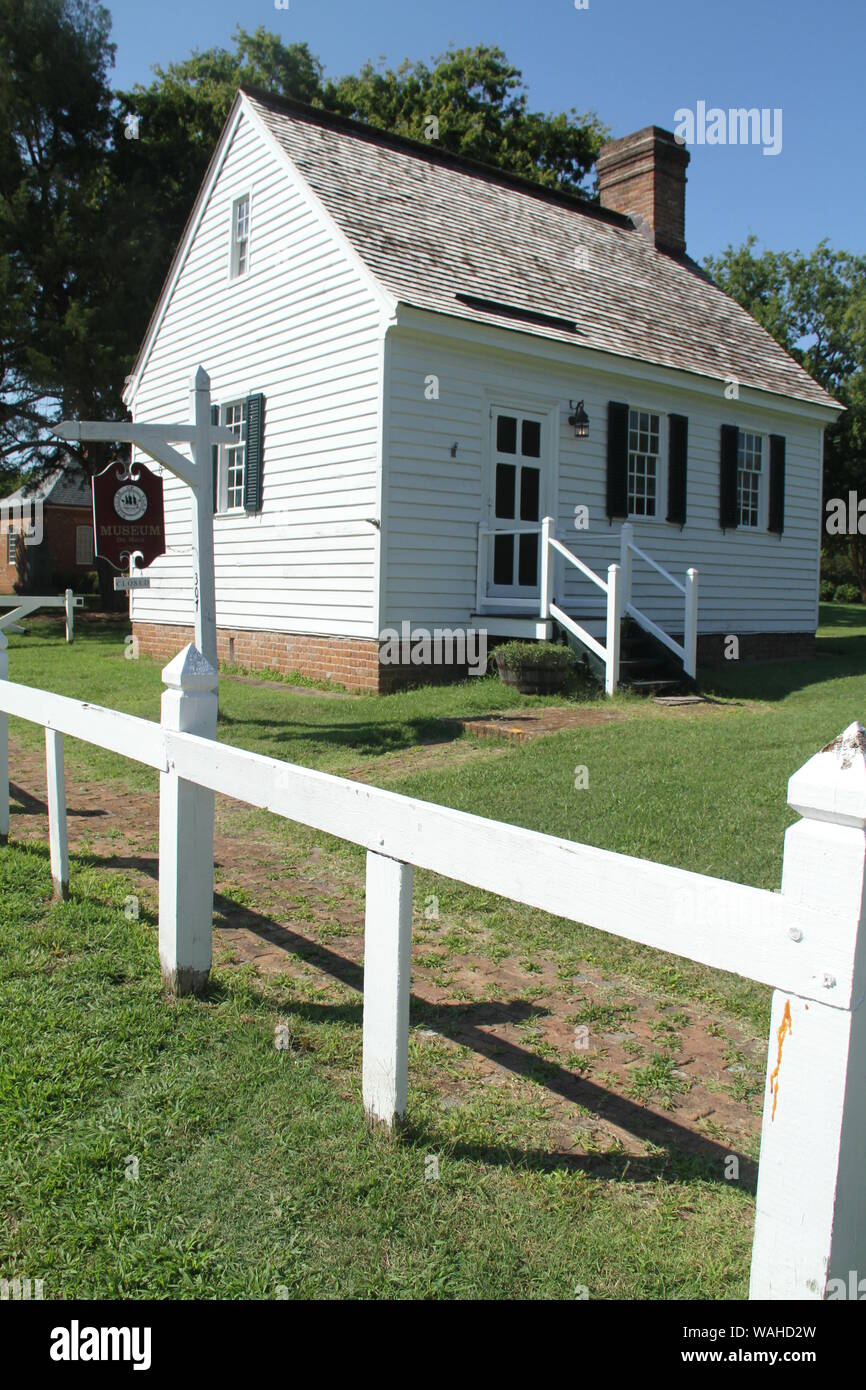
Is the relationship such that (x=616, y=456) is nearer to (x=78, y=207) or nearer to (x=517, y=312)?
(x=517, y=312)

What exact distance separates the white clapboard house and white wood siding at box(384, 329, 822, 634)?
0.04 m

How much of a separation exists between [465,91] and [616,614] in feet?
102

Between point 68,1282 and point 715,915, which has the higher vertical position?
point 715,915

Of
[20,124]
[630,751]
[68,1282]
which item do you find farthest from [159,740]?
[20,124]

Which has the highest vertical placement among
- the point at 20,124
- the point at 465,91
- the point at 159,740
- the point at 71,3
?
the point at 465,91

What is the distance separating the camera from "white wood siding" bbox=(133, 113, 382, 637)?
12102 millimetres

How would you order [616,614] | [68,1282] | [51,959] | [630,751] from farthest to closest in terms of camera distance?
[616,614], [630,751], [51,959], [68,1282]

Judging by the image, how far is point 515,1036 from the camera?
359 centimetres

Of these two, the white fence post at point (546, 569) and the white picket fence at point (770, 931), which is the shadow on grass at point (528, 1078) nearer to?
the white picket fence at point (770, 931)

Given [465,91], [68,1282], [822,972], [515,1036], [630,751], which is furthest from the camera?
[465,91]

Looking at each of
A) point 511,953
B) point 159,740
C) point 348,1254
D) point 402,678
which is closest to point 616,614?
point 402,678

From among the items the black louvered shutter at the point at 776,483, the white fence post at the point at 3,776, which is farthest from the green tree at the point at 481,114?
the white fence post at the point at 3,776

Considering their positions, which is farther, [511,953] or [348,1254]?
[511,953]

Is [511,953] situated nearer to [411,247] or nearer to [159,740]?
[159,740]
